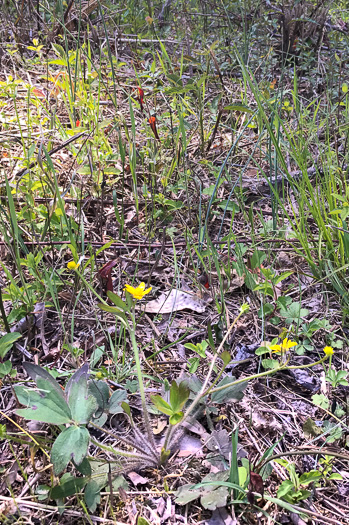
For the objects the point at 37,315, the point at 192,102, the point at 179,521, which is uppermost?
the point at 192,102

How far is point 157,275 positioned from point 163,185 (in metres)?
0.56

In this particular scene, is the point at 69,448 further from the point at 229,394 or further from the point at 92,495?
the point at 229,394

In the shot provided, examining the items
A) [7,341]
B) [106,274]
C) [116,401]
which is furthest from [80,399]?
[106,274]

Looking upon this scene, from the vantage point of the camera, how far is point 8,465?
1165mm

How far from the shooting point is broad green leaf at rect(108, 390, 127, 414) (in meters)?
1.22

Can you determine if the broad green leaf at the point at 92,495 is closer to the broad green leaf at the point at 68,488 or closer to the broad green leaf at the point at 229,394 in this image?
the broad green leaf at the point at 68,488

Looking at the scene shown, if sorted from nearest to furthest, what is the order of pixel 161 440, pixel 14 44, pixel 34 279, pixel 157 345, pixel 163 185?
1. pixel 161 440
2. pixel 157 345
3. pixel 34 279
4. pixel 163 185
5. pixel 14 44

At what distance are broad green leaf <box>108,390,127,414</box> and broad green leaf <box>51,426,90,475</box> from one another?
200 mm

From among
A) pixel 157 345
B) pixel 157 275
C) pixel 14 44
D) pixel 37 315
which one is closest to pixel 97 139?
pixel 157 275

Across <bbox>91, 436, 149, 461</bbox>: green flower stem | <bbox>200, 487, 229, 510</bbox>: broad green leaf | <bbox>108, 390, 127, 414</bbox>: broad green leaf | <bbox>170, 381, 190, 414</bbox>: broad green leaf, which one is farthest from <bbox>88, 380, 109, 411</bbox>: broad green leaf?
<bbox>200, 487, 229, 510</bbox>: broad green leaf

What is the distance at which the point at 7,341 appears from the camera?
1353 mm

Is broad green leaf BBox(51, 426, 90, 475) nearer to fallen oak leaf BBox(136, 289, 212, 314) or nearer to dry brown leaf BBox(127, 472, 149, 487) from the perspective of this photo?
dry brown leaf BBox(127, 472, 149, 487)

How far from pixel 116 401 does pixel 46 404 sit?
24cm

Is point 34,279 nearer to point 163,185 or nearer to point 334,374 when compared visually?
point 163,185
